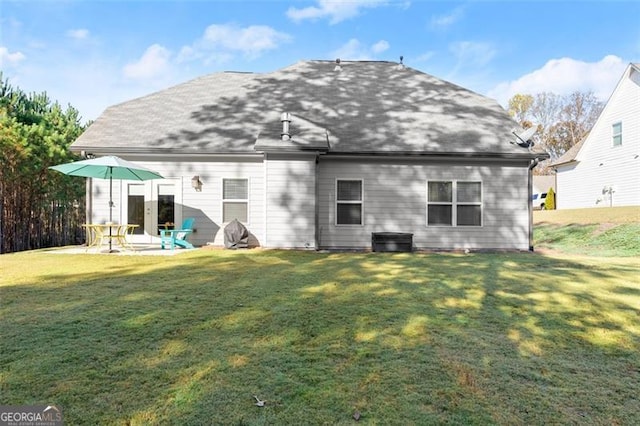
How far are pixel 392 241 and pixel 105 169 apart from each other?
7.97 meters

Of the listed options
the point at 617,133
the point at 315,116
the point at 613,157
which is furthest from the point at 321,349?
the point at 617,133

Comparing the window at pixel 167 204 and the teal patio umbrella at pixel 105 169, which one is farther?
the window at pixel 167 204

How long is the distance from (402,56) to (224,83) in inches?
323

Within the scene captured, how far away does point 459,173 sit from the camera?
1063 centimetres

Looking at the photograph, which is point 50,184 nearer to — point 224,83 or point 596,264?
point 224,83

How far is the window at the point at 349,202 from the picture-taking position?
1058 centimetres

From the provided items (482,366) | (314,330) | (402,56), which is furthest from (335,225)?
(402,56)

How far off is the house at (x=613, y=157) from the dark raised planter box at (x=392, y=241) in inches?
600

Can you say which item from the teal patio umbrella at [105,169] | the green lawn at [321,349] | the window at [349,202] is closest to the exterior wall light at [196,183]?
the teal patio umbrella at [105,169]

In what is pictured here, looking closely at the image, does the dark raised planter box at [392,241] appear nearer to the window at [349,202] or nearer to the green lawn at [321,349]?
the window at [349,202]

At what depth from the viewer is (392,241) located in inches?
388

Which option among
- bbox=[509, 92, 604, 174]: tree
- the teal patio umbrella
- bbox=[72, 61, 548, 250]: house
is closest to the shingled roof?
bbox=[72, 61, 548, 250]: house

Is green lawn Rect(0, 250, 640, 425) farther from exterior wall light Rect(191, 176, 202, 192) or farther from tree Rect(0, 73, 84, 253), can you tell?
tree Rect(0, 73, 84, 253)

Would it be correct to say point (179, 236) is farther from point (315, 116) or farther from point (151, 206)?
point (315, 116)
